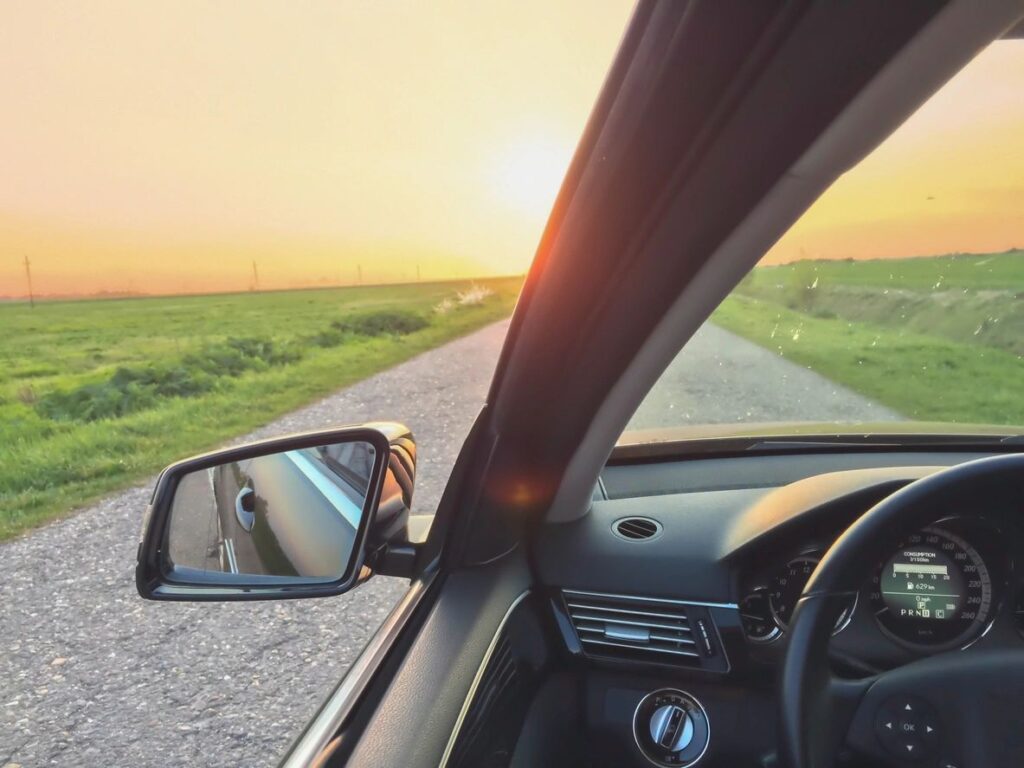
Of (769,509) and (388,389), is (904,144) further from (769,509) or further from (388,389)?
(388,389)

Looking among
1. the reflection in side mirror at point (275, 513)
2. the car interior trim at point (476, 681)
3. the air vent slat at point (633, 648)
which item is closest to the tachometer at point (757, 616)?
the air vent slat at point (633, 648)

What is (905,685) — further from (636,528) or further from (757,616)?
(636,528)

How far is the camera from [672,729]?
1944 mm

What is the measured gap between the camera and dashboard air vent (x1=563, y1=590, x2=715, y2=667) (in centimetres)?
194

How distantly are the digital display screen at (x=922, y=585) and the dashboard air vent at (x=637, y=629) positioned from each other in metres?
0.43

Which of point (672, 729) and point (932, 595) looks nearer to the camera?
point (932, 595)

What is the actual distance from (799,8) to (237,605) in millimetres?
4539

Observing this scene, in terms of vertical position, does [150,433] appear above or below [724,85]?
below

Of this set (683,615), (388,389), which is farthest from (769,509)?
(388,389)

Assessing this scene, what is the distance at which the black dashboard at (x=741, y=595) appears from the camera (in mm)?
1753

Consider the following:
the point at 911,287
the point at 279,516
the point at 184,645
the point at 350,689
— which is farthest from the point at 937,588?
the point at 184,645

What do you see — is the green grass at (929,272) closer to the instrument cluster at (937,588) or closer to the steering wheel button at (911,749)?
the instrument cluster at (937,588)

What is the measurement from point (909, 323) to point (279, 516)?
1.54 meters

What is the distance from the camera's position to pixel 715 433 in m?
2.62
